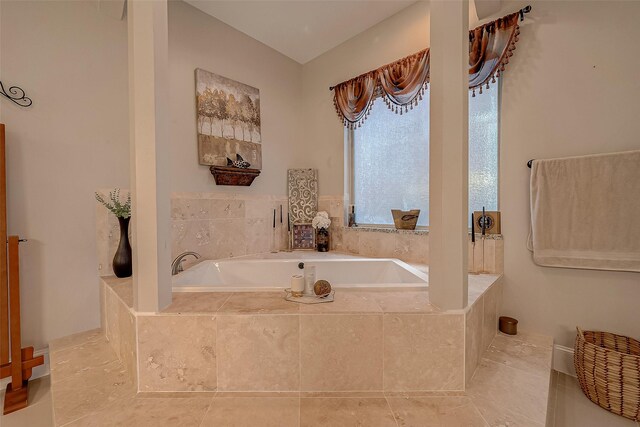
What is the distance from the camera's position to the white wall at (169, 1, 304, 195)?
2.19 m

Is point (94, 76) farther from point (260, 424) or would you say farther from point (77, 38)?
point (260, 424)

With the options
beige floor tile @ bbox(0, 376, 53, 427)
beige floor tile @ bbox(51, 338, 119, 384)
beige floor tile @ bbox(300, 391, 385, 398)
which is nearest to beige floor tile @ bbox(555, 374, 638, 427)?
beige floor tile @ bbox(300, 391, 385, 398)

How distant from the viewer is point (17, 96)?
1.57 meters

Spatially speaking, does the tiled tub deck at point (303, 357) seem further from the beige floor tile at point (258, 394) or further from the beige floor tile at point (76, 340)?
the beige floor tile at point (76, 340)

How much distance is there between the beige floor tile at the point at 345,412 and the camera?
1035 millimetres

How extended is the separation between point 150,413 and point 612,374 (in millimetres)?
2028

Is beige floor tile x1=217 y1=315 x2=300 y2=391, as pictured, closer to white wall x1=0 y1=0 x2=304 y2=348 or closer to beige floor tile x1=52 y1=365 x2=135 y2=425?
beige floor tile x1=52 y1=365 x2=135 y2=425

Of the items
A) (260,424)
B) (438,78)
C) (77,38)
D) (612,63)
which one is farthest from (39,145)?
(612,63)

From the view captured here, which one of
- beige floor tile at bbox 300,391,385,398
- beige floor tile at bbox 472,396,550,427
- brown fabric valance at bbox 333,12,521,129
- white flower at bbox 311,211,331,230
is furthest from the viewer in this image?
white flower at bbox 311,211,331,230

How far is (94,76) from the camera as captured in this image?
1.84m

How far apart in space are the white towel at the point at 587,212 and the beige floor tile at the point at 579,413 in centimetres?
68

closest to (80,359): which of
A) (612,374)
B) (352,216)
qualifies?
(352,216)

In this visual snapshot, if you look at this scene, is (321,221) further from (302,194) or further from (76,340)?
(76,340)

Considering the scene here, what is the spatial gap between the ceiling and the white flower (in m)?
1.75
